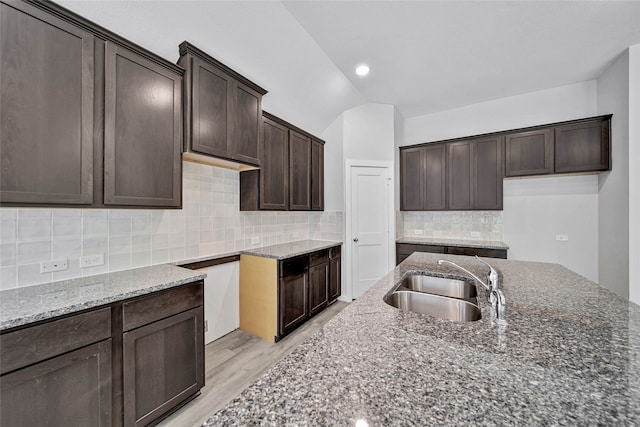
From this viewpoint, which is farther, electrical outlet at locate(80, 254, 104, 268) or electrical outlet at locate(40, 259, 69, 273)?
electrical outlet at locate(80, 254, 104, 268)

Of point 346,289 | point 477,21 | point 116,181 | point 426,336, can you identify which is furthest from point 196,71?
point 346,289

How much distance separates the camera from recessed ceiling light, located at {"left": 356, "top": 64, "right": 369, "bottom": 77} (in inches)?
115

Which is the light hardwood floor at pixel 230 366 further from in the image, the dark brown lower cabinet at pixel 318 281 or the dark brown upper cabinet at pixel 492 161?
the dark brown upper cabinet at pixel 492 161

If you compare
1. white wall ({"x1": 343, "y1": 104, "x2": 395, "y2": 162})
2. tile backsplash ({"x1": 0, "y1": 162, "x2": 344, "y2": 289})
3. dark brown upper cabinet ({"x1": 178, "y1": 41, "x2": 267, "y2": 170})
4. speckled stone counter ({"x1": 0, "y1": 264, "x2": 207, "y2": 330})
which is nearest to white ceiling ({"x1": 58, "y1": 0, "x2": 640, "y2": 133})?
dark brown upper cabinet ({"x1": 178, "y1": 41, "x2": 267, "y2": 170})

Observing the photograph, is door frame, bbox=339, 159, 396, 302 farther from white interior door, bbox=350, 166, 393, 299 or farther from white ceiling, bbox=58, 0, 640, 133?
white ceiling, bbox=58, 0, 640, 133

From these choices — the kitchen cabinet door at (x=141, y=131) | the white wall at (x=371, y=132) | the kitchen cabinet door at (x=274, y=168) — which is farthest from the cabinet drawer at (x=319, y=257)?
the kitchen cabinet door at (x=141, y=131)

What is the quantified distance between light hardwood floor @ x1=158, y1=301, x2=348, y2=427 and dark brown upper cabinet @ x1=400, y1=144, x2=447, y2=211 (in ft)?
8.14

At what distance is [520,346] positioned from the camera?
32.6 inches

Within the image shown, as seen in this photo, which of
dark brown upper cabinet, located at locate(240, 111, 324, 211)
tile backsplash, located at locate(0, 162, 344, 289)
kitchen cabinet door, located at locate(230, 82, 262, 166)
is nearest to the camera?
tile backsplash, located at locate(0, 162, 344, 289)

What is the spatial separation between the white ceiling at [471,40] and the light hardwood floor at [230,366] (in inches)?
124

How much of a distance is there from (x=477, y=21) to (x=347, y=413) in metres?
3.07

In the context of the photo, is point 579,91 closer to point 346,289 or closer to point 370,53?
point 370,53

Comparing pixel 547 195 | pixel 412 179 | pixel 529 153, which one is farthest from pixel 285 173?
pixel 547 195

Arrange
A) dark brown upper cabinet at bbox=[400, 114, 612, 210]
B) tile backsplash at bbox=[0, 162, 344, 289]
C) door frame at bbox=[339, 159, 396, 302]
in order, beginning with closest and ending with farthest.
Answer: tile backsplash at bbox=[0, 162, 344, 289] < dark brown upper cabinet at bbox=[400, 114, 612, 210] < door frame at bbox=[339, 159, 396, 302]
